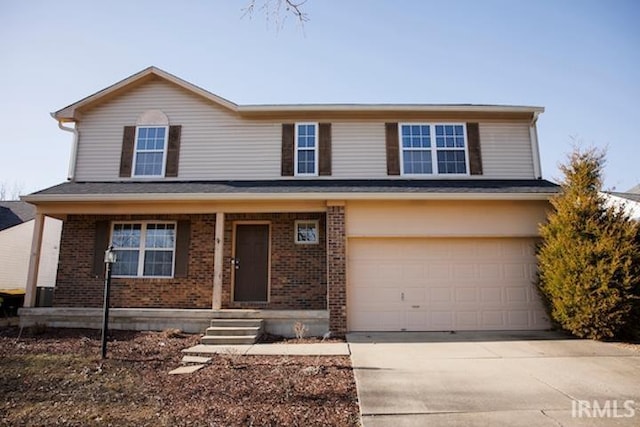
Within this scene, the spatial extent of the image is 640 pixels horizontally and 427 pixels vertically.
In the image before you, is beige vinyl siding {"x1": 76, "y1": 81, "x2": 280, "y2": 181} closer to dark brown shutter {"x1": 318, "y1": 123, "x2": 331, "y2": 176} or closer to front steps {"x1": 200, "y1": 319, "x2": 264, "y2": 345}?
dark brown shutter {"x1": 318, "y1": 123, "x2": 331, "y2": 176}

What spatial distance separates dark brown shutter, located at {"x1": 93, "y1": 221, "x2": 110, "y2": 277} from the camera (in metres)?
9.84

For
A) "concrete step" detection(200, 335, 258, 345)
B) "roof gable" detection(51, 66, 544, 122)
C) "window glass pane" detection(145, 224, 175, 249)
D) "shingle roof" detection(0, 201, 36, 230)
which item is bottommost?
"concrete step" detection(200, 335, 258, 345)

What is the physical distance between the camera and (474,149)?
34.0ft

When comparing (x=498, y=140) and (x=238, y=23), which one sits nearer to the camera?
(x=238, y=23)

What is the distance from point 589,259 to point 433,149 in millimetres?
4613

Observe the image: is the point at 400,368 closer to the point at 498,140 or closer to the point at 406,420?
the point at 406,420

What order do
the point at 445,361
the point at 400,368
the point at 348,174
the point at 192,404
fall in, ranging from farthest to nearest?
the point at 348,174, the point at 445,361, the point at 400,368, the point at 192,404

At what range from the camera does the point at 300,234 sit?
9930 mm

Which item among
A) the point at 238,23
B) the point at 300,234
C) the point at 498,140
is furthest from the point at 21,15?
the point at 498,140

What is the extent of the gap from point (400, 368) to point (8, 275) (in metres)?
17.2

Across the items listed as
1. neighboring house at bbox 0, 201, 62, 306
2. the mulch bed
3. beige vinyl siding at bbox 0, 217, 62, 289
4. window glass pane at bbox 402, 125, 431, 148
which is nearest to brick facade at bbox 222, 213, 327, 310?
the mulch bed

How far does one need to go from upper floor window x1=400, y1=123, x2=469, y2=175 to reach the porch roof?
0.46 meters

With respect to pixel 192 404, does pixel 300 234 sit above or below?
above

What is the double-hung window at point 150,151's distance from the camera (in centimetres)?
1047
